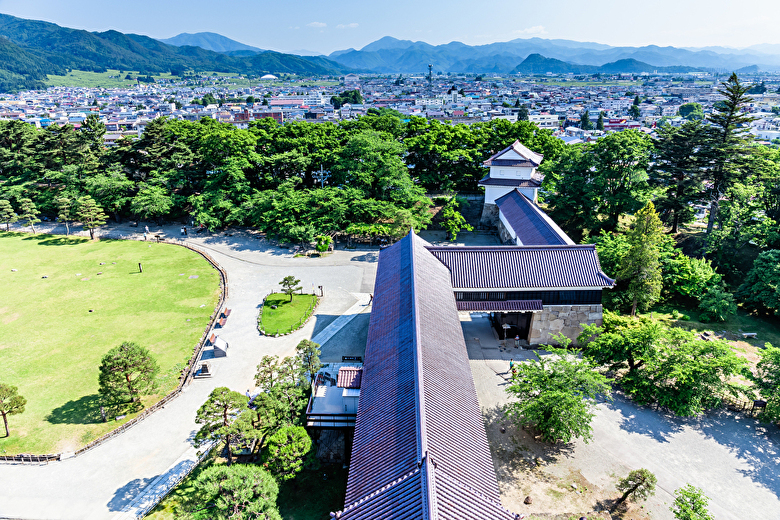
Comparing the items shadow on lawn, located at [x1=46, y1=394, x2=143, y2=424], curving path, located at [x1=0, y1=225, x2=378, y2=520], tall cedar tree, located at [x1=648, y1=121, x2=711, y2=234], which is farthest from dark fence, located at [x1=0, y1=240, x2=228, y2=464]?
tall cedar tree, located at [x1=648, y1=121, x2=711, y2=234]

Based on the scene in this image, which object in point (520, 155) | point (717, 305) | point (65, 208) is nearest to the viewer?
Answer: point (717, 305)

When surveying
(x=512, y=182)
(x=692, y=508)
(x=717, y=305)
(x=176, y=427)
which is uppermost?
(x=512, y=182)

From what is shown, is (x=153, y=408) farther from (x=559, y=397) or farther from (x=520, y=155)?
(x=520, y=155)

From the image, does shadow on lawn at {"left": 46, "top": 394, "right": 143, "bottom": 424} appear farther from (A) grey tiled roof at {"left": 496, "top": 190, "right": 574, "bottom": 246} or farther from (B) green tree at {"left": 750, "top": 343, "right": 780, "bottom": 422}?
(B) green tree at {"left": 750, "top": 343, "right": 780, "bottom": 422}

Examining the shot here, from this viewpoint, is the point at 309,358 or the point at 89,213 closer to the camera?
the point at 309,358

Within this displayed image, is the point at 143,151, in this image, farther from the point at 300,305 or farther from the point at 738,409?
the point at 738,409

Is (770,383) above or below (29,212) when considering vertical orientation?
below

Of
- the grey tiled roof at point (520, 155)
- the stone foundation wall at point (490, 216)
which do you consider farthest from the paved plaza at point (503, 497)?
the grey tiled roof at point (520, 155)

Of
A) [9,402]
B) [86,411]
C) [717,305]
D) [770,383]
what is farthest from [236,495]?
[717,305]
